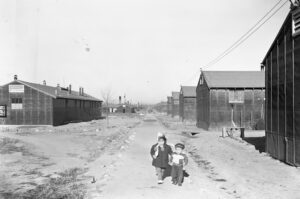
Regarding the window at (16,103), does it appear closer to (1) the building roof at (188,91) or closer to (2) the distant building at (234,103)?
(2) the distant building at (234,103)

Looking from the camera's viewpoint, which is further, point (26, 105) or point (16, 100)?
point (16, 100)

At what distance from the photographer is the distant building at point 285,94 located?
44.7 ft

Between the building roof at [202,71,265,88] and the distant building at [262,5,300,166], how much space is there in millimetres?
18021

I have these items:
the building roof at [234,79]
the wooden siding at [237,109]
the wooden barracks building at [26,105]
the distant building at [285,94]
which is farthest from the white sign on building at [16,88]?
the distant building at [285,94]

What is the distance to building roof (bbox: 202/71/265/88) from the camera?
35531 mm

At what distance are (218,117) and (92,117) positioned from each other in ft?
130

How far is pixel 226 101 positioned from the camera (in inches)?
1382

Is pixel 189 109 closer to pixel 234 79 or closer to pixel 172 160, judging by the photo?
pixel 234 79

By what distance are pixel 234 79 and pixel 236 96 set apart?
3.19 metres

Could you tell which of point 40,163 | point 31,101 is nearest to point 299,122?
point 40,163

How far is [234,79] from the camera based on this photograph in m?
37.5

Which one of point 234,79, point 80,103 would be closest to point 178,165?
point 234,79

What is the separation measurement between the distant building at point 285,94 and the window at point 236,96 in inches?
699

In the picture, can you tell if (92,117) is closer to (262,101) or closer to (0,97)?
(0,97)
